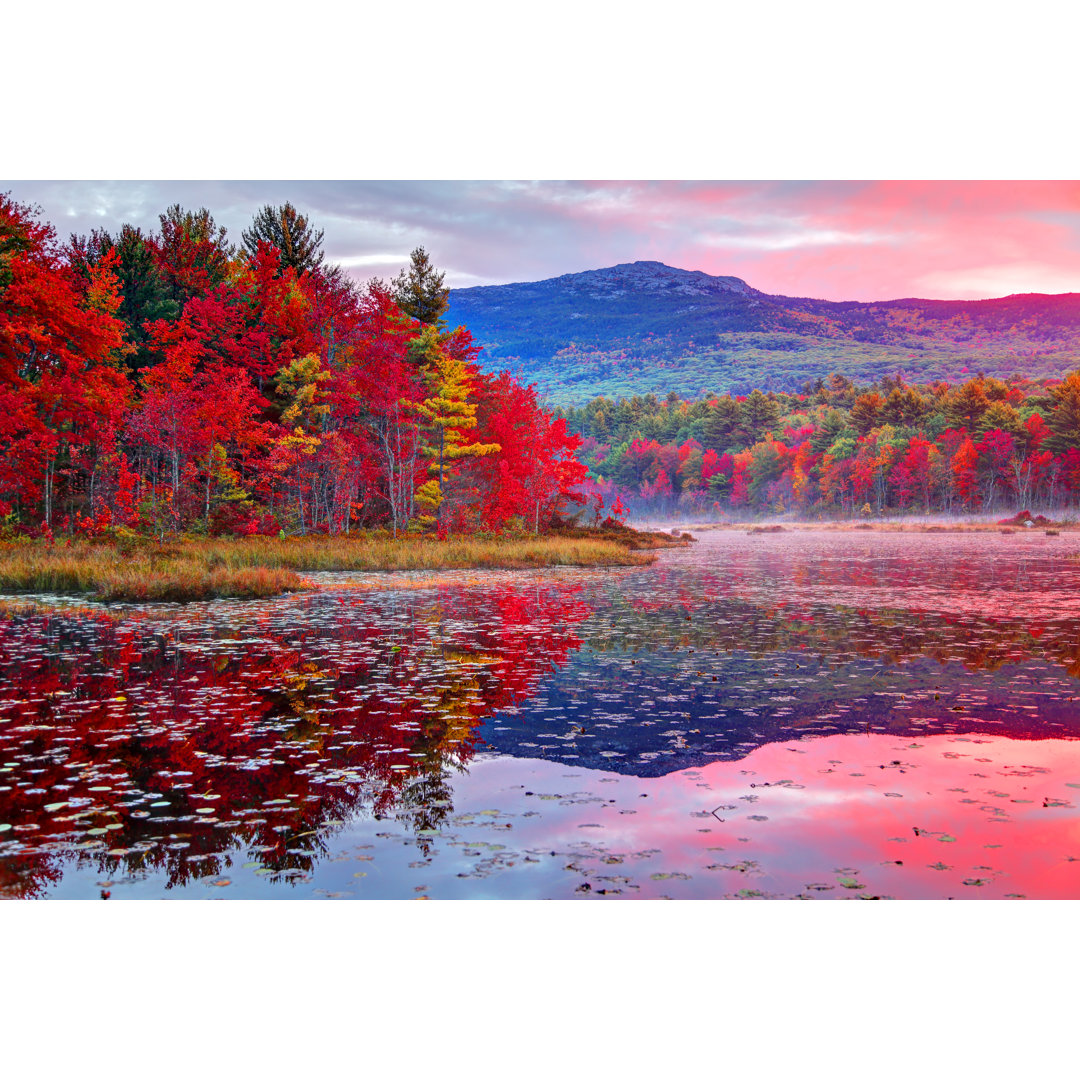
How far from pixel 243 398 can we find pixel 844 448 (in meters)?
82.2

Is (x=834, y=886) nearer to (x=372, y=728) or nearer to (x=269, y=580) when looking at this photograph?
(x=372, y=728)

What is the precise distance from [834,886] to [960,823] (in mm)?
1716

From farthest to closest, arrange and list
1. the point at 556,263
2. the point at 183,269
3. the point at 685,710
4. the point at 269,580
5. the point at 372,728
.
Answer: the point at 183,269, the point at 556,263, the point at 269,580, the point at 685,710, the point at 372,728

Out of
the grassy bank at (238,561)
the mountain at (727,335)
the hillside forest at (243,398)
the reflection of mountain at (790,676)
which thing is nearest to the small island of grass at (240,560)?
the grassy bank at (238,561)

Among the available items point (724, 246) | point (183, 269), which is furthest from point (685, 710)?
point (183, 269)

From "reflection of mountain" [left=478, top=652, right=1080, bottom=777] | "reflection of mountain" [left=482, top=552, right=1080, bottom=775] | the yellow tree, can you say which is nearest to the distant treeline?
the yellow tree

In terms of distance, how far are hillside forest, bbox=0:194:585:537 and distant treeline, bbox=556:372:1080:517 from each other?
23596 mm

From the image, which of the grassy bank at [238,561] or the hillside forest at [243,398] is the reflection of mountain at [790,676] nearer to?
the grassy bank at [238,561]

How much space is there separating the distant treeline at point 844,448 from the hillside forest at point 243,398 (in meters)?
23.6

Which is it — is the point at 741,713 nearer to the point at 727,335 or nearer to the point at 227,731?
the point at 227,731

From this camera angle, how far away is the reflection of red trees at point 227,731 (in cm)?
616

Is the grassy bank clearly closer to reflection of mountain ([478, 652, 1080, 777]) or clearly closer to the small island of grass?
the small island of grass

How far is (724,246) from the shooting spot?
126 ft
